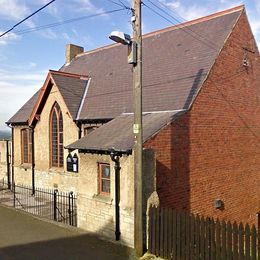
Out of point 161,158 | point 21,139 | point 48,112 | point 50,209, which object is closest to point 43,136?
point 48,112

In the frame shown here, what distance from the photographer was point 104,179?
13156 mm

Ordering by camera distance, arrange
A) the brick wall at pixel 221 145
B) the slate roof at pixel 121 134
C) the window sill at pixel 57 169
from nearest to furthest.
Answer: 1. the slate roof at pixel 121 134
2. the brick wall at pixel 221 145
3. the window sill at pixel 57 169

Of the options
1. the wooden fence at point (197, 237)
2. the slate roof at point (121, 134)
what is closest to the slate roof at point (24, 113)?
the slate roof at point (121, 134)

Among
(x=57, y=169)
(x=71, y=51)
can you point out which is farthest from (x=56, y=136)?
(x=71, y=51)

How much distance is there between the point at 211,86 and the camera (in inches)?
591

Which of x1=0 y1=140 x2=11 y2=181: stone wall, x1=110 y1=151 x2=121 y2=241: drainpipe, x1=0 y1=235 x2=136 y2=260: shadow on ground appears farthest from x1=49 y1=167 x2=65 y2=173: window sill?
x1=110 y1=151 x2=121 y2=241: drainpipe

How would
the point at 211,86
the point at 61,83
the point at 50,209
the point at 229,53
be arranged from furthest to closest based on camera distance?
the point at 61,83, the point at 50,209, the point at 229,53, the point at 211,86

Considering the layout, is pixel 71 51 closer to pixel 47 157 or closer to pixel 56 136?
pixel 56 136

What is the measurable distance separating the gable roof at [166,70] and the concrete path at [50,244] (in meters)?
5.94

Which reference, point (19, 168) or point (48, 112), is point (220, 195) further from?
point (19, 168)

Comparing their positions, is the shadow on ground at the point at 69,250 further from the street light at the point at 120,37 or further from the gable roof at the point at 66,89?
the gable roof at the point at 66,89

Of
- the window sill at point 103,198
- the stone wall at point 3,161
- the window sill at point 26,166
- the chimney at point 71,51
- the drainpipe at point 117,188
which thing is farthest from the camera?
the chimney at point 71,51

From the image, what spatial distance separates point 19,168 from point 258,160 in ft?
51.2

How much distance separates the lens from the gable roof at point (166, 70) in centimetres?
1498
